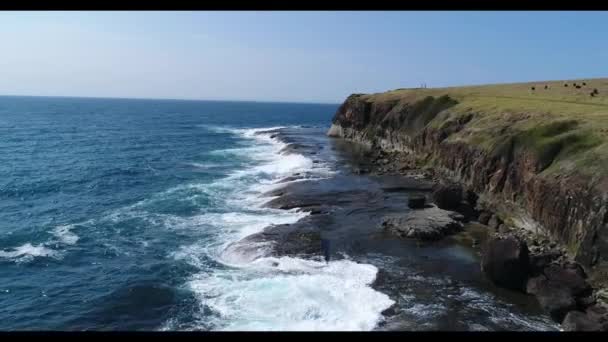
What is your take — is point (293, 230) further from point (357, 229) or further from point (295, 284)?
point (295, 284)

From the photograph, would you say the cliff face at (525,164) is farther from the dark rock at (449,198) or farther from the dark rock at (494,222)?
the dark rock at (449,198)

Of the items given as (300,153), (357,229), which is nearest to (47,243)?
(357,229)

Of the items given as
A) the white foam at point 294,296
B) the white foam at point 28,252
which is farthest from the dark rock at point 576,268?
the white foam at point 28,252

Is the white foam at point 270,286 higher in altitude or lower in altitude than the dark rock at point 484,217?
lower

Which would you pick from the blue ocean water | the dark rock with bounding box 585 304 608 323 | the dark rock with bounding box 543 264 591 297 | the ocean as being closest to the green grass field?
the dark rock with bounding box 543 264 591 297

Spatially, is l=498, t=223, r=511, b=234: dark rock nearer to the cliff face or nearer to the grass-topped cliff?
the cliff face
